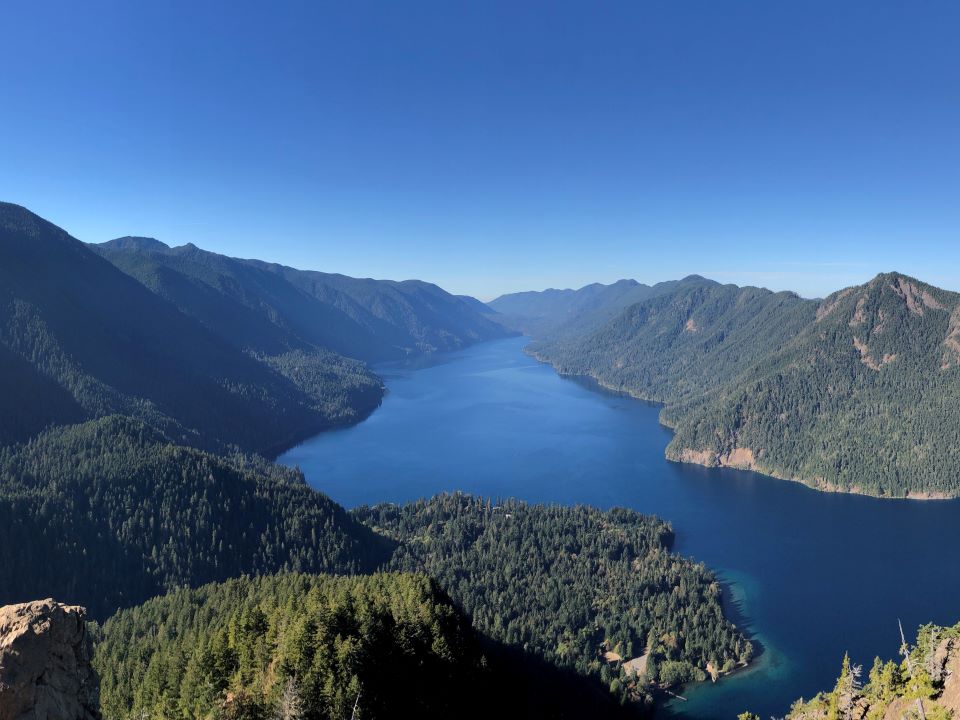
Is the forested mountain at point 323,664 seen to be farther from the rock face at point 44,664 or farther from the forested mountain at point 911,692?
the forested mountain at point 911,692

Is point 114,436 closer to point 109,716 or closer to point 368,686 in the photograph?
point 109,716

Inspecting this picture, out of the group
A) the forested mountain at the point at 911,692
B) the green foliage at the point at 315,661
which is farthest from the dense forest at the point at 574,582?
the forested mountain at the point at 911,692

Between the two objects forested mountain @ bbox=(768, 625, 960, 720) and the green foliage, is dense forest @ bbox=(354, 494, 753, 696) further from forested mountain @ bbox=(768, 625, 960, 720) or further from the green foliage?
forested mountain @ bbox=(768, 625, 960, 720)

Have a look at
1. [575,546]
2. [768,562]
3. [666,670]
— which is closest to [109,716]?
[666,670]

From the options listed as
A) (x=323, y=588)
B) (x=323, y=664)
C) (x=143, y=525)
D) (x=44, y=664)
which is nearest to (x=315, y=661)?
(x=323, y=664)

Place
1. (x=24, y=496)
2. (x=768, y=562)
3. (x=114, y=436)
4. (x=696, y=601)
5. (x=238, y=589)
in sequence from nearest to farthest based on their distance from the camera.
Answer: (x=238, y=589) → (x=696, y=601) → (x=24, y=496) → (x=768, y=562) → (x=114, y=436)

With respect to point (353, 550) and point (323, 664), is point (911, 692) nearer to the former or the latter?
point (323, 664)
